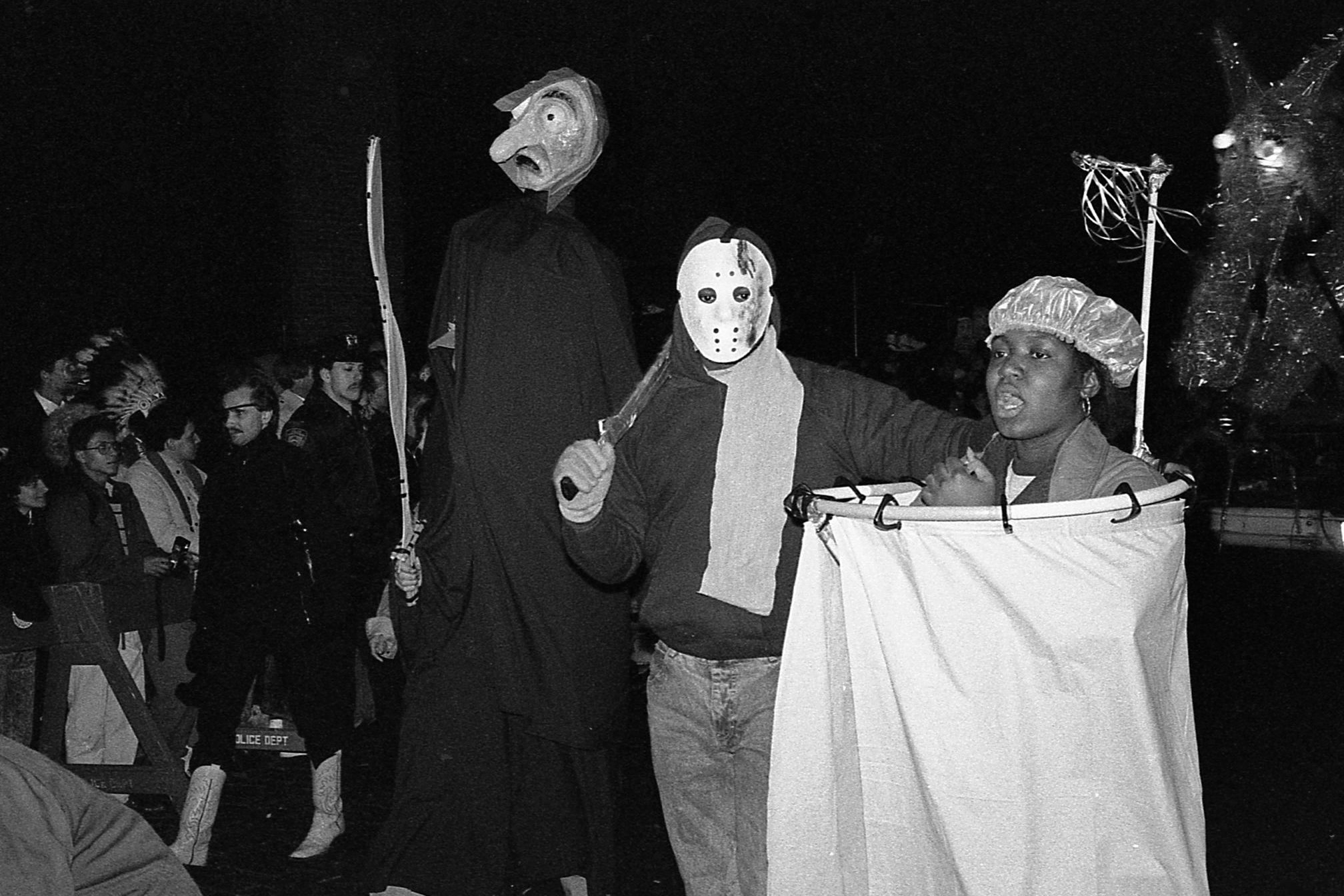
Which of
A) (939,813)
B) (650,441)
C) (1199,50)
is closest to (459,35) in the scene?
(1199,50)

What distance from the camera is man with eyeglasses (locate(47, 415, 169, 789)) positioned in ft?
20.0

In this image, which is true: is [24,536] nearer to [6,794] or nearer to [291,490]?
[291,490]

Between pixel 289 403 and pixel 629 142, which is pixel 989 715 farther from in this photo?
pixel 629 142

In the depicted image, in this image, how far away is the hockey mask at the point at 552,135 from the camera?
4.39 meters

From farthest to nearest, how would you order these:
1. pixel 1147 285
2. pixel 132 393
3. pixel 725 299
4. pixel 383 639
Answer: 1. pixel 132 393
2. pixel 383 639
3. pixel 725 299
4. pixel 1147 285

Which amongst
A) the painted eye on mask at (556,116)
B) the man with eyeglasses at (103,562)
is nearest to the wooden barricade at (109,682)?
the man with eyeglasses at (103,562)

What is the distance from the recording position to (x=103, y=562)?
20.1ft

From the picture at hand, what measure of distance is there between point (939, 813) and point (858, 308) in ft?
48.7

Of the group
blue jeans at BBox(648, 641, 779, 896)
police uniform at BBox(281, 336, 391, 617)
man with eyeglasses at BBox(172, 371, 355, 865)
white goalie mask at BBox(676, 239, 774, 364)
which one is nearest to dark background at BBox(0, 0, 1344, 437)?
police uniform at BBox(281, 336, 391, 617)

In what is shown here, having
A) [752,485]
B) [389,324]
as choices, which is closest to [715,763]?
[752,485]

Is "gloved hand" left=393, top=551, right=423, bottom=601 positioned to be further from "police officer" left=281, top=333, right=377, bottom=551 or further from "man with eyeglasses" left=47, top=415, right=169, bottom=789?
"man with eyeglasses" left=47, top=415, right=169, bottom=789

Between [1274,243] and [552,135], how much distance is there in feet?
19.2

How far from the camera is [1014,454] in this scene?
328 centimetres

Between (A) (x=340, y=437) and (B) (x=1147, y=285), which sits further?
(A) (x=340, y=437)
